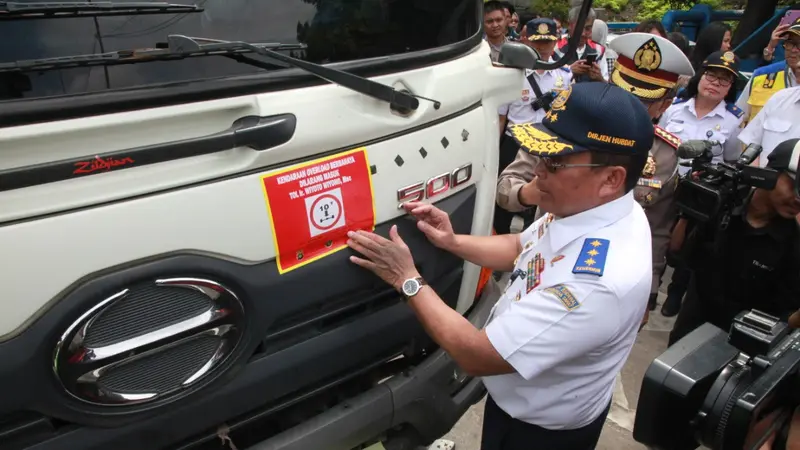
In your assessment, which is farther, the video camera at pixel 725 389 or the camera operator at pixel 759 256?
the camera operator at pixel 759 256

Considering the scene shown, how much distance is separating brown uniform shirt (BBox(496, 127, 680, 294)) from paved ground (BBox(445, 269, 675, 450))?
0.57 m

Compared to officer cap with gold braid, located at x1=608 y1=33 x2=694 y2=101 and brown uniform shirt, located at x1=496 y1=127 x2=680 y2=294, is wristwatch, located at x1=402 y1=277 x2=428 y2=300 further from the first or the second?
officer cap with gold braid, located at x1=608 y1=33 x2=694 y2=101

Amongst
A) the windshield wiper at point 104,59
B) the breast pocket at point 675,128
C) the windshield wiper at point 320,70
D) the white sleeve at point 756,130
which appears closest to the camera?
the windshield wiper at point 104,59

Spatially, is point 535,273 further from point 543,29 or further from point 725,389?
point 543,29

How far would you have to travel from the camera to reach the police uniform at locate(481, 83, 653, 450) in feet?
4.72

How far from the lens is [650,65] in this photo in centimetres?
287

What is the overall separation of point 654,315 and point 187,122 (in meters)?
3.77

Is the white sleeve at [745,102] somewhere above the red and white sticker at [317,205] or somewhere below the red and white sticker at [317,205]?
below

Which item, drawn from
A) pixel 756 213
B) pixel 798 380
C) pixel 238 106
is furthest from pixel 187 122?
pixel 756 213

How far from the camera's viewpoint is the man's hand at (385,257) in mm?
1655

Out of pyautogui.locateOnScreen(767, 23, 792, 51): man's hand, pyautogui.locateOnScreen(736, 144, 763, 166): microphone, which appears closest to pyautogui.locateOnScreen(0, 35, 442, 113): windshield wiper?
pyautogui.locateOnScreen(736, 144, 763, 166): microphone

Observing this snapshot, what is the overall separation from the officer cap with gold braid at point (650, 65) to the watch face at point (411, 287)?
1826 millimetres

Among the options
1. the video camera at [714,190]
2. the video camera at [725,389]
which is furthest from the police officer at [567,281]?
the video camera at [714,190]

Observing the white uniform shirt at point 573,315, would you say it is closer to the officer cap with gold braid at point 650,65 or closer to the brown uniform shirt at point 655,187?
the brown uniform shirt at point 655,187
